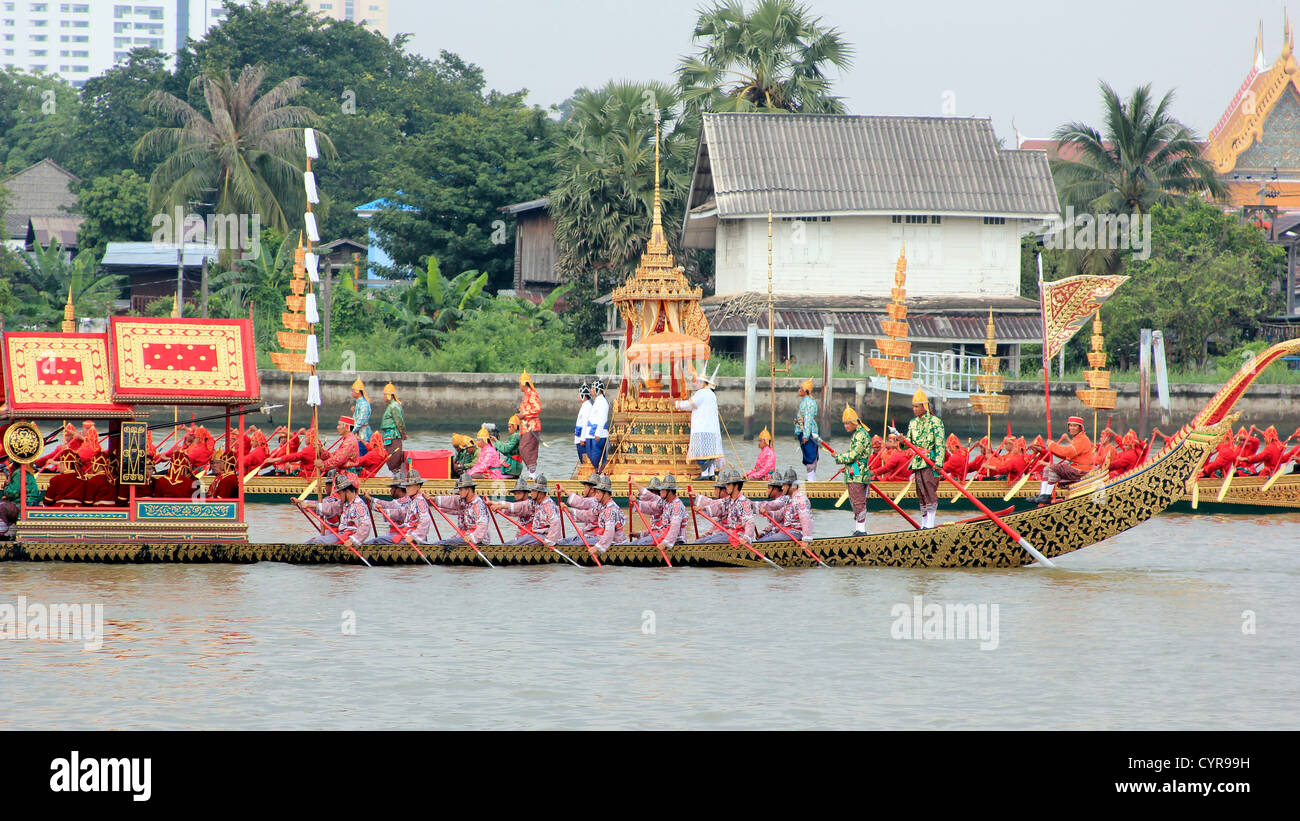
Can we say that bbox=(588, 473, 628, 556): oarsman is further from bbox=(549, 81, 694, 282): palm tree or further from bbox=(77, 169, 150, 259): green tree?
bbox=(77, 169, 150, 259): green tree

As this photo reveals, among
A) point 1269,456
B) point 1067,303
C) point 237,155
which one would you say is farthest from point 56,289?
point 1269,456

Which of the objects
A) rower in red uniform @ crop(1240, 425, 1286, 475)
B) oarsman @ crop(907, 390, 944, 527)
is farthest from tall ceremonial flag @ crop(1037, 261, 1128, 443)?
oarsman @ crop(907, 390, 944, 527)

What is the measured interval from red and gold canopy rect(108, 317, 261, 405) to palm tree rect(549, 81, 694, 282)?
26.2 m

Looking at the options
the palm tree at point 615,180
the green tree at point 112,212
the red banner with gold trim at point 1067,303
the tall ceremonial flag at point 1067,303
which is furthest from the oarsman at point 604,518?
the green tree at point 112,212

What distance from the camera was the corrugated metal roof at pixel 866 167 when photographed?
41625 mm

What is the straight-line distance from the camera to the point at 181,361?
58.9 feet

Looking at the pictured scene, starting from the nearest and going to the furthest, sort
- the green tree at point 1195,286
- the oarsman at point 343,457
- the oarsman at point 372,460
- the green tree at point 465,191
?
the oarsman at point 343,457
the oarsman at point 372,460
the green tree at point 1195,286
the green tree at point 465,191

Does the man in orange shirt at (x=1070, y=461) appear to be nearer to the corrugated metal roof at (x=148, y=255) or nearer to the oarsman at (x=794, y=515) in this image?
the oarsman at (x=794, y=515)

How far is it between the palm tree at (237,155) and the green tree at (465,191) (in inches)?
133

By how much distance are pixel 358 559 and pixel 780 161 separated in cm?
2572

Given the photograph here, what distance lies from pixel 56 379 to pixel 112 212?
38552mm

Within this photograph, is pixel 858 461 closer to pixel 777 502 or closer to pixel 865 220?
pixel 777 502
